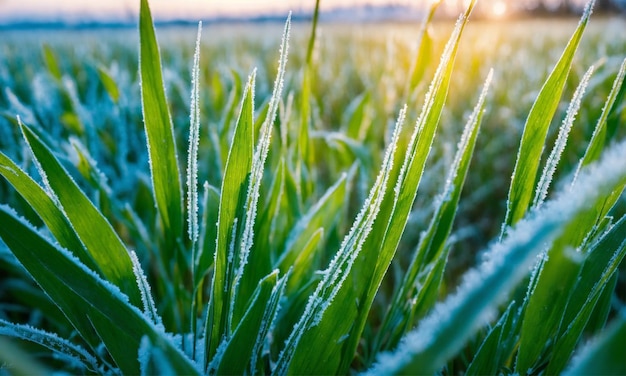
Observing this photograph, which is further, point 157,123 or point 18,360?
point 157,123

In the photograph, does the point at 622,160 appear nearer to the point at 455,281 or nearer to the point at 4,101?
the point at 455,281

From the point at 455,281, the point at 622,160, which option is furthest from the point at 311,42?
the point at 455,281

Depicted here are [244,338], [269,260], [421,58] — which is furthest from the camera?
[421,58]

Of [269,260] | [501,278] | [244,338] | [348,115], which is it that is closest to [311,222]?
[269,260]

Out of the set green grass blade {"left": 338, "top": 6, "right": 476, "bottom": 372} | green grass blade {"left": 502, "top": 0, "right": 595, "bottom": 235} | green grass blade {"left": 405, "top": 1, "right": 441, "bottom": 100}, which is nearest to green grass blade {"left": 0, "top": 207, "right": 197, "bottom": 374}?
green grass blade {"left": 338, "top": 6, "right": 476, "bottom": 372}

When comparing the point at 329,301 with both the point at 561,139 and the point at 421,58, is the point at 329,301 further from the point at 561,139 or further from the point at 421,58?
the point at 421,58

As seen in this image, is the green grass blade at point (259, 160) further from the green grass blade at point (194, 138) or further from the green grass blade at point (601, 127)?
the green grass blade at point (601, 127)
